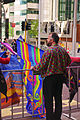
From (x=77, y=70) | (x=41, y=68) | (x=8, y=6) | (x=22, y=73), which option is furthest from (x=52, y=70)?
(x=8, y=6)

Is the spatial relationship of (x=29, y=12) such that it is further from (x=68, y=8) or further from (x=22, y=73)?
(x=22, y=73)

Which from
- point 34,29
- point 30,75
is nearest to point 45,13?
point 34,29

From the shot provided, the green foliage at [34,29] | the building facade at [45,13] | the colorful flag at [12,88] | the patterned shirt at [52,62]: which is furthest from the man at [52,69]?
the building facade at [45,13]

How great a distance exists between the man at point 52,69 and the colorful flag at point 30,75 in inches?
20.0

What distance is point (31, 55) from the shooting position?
6555 mm

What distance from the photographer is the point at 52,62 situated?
234 inches

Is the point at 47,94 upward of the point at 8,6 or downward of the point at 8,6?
downward

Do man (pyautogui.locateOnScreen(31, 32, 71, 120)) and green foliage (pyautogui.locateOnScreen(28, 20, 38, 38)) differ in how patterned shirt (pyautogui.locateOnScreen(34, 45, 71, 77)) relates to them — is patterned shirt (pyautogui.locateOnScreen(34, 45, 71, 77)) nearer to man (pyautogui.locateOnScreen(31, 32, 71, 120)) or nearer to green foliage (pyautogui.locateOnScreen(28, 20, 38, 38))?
man (pyautogui.locateOnScreen(31, 32, 71, 120))

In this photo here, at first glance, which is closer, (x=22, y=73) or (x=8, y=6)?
(x=22, y=73)

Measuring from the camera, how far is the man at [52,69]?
→ 5941 mm

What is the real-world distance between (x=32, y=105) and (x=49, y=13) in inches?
3116

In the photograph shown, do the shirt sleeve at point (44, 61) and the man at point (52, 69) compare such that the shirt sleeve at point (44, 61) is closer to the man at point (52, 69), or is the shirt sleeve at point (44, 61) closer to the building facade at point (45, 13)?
the man at point (52, 69)

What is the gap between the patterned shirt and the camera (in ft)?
19.5

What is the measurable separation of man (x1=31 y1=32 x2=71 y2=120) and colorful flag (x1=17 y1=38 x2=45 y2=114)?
508mm
